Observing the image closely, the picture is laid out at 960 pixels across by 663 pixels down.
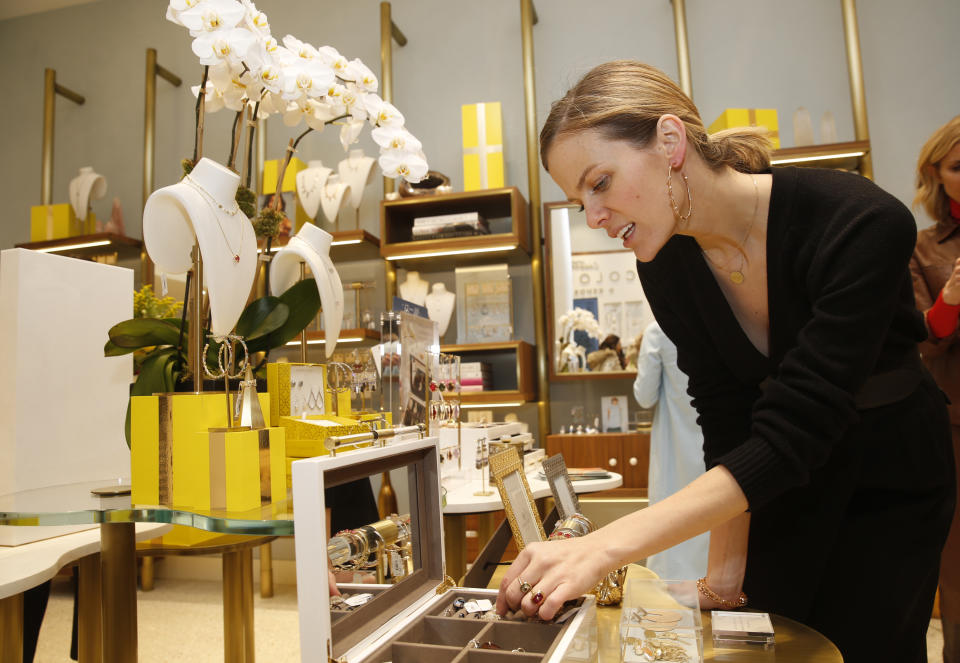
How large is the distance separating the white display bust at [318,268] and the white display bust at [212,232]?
0.16m

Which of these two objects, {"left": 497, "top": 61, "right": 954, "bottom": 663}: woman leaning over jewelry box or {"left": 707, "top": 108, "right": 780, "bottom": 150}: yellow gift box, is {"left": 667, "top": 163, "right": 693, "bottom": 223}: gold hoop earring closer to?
{"left": 497, "top": 61, "right": 954, "bottom": 663}: woman leaning over jewelry box

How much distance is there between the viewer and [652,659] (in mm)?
771

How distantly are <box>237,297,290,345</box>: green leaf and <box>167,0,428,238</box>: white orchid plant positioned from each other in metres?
0.15

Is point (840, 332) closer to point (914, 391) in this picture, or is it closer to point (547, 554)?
point (914, 391)

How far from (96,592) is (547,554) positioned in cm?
123

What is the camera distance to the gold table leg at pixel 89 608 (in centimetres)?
145

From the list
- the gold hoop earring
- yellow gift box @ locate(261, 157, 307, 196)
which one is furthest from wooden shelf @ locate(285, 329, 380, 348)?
Result: the gold hoop earring

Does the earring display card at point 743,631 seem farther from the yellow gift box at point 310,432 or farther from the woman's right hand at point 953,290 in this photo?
A: the woman's right hand at point 953,290

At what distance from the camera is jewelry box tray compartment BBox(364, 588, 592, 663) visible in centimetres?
75

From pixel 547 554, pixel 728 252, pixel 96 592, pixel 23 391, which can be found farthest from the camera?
pixel 23 391

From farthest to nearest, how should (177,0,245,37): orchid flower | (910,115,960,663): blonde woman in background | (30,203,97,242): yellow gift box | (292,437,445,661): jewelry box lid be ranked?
(30,203,97,242): yellow gift box → (910,115,960,663): blonde woman in background → (177,0,245,37): orchid flower → (292,437,445,661): jewelry box lid

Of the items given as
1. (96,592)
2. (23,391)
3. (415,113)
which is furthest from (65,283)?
(415,113)

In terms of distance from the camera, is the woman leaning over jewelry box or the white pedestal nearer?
the woman leaning over jewelry box

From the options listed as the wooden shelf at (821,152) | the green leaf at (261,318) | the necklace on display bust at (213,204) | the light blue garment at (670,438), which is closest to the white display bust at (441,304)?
the light blue garment at (670,438)
